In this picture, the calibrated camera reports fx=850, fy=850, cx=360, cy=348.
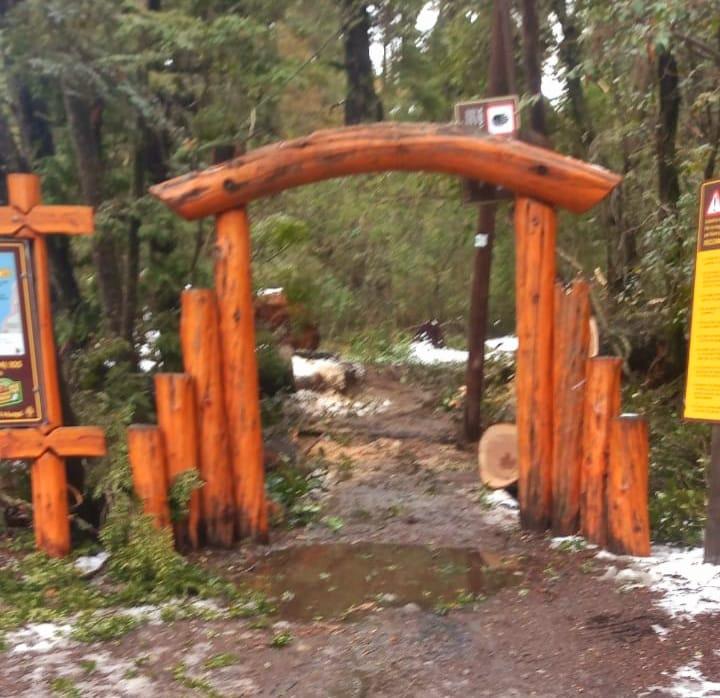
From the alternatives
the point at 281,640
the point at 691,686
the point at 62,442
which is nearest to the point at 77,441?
the point at 62,442

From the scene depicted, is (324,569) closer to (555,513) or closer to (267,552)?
(267,552)

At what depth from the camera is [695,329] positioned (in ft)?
17.7

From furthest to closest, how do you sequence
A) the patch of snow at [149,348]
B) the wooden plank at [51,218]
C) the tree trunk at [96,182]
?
the patch of snow at [149,348]
the tree trunk at [96,182]
the wooden plank at [51,218]

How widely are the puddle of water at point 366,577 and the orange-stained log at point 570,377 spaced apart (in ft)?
2.70

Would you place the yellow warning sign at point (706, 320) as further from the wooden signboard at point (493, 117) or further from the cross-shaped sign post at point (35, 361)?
the cross-shaped sign post at point (35, 361)

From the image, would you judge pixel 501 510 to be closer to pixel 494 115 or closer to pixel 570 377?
pixel 570 377

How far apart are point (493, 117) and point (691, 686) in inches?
172

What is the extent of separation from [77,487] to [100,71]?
3.37m

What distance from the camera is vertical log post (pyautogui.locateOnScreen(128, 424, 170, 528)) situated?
18.7 feet

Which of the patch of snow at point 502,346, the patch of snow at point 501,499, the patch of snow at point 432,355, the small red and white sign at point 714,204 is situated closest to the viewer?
the small red and white sign at point 714,204

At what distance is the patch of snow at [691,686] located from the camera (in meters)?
3.96

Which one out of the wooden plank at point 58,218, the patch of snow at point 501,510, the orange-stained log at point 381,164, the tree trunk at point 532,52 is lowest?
the patch of snow at point 501,510

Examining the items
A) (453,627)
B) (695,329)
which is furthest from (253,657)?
(695,329)

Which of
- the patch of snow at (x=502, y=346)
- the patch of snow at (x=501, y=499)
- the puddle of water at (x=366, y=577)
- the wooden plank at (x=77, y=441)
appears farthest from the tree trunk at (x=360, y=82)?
the wooden plank at (x=77, y=441)
